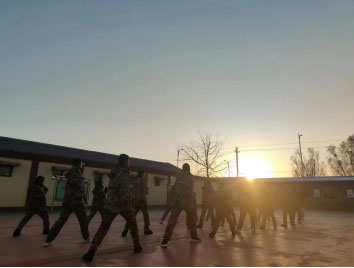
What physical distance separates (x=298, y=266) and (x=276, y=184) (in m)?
31.5

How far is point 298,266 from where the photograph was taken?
4.67m

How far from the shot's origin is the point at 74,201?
6.24m

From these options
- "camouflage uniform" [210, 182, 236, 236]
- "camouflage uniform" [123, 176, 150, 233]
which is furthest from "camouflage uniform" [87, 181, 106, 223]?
"camouflage uniform" [210, 182, 236, 236]

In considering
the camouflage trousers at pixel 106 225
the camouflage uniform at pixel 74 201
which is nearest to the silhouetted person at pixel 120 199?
the camouflage trousers at pixel 106 225

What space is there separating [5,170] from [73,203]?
14.2 meters

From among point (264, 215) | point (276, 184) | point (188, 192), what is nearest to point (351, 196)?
point (276, 184)

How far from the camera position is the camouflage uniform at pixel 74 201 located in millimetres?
6035

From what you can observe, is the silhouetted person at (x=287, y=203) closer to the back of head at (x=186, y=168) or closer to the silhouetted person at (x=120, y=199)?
the back of head at (x=186, y=168)

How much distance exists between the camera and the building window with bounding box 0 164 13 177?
1712 cm

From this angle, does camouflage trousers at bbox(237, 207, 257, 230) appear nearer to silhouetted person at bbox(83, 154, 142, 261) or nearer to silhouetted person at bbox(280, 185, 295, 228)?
silhouetted person at bbox(280, 185, 295, 228)

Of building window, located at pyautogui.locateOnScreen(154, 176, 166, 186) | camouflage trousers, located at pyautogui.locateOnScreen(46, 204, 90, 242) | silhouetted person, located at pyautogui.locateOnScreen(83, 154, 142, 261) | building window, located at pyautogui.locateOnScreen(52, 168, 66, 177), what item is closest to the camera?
silhouetted person, located at pyautogui.locateOnScreen(83, 154, 142, 261)

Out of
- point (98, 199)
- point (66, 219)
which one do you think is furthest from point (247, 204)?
point (66, 219)

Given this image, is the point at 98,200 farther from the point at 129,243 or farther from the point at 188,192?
the point at 188,192

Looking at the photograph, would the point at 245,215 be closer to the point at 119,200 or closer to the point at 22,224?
the point at 119,200
